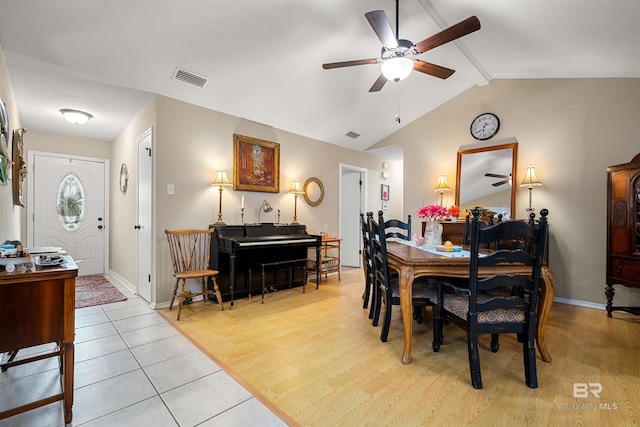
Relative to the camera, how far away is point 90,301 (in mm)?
3422

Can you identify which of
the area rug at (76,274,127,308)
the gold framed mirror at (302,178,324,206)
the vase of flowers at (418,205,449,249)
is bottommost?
the area rug at (76,274,127,308)

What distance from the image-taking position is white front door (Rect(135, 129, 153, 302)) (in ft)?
10.7

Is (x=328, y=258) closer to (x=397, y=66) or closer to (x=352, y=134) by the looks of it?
(x=352, y=134)

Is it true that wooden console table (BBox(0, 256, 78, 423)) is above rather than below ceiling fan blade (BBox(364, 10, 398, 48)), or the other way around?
below

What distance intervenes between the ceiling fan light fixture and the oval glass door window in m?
5.32

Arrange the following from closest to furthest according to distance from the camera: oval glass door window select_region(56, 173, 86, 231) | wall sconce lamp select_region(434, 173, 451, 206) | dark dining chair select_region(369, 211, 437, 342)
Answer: dark dining chair select_region(369, 211, 437, 342) < wall sconce lamp select_region(434, 173, 451, 206) < oval glass door window select_region(56, 173, 86, 231)

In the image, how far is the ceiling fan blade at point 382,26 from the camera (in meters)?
1.91

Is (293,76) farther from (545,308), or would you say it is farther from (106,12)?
(545,308)

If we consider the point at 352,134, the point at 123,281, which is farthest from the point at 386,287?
the point at 123,281

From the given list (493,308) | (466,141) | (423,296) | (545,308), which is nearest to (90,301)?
(423,296)

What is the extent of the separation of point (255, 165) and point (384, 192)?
312cm

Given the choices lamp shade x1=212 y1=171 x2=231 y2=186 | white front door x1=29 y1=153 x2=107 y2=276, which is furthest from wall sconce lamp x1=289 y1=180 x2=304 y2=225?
white front door x1=29 y1=153 x2=107 y2=276

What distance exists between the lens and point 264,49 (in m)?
2.83

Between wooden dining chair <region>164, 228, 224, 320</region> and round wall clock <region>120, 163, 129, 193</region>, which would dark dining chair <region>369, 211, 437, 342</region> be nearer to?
wooden dining chair <region>164, 228, 224, 320</region>
